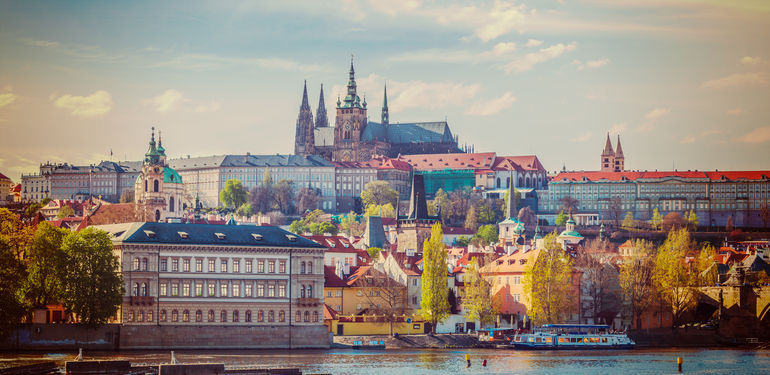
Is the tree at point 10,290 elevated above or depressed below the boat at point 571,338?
above

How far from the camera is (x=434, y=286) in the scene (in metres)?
92.1

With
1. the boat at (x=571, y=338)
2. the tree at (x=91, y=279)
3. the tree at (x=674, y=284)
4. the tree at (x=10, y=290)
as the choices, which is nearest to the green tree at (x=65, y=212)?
the tree at (x=674, y=284)

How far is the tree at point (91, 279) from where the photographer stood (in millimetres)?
76312

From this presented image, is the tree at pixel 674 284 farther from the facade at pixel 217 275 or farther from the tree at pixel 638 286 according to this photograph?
the facade at pixel 217 275

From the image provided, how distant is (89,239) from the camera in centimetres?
7812

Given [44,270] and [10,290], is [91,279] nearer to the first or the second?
[44,270]

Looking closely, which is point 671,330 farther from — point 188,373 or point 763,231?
point 763,231

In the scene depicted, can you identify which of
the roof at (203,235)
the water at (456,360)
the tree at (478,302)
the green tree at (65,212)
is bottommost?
Answer: the water at (456,360)

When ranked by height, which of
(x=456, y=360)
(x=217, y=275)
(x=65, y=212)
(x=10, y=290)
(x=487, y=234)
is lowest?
(x=456, y=360)

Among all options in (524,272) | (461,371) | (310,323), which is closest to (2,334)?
(310,323)

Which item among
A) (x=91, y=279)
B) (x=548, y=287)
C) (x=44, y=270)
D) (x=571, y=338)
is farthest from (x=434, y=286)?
(x=44, y=270)

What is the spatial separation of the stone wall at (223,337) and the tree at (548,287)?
1686cm

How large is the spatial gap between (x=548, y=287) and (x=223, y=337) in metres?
24.3

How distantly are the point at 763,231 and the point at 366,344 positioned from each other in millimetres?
123504
